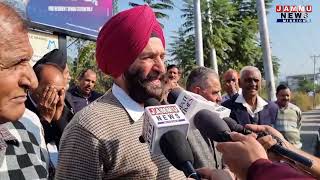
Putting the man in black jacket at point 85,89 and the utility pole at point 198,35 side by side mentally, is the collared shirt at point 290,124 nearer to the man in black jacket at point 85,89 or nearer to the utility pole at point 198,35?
the man in black jacket at point 85,89

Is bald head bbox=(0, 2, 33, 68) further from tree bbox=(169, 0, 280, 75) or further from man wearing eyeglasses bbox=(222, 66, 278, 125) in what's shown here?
tree bbox=(169, 0, 280, 75)

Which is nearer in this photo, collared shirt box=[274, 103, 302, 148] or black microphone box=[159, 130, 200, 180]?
black microphone box=[159, 130, 200, 180]

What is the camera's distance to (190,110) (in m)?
Answer: 2.33

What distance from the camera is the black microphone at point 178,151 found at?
1.65m

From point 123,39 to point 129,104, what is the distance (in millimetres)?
343

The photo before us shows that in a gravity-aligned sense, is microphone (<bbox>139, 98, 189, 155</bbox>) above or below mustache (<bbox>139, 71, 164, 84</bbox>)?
below

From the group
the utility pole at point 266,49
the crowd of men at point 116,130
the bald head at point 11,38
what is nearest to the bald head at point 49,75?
the crowd of men at point 116,130

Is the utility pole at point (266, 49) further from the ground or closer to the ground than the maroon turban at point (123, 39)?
closer to the ground

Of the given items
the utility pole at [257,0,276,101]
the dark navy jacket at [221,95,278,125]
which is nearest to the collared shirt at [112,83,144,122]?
the dark navy jacket at [221,95,278,125]

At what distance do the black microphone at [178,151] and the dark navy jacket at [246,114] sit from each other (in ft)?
11.4

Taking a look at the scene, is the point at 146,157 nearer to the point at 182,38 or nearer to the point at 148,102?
the point at 148,102

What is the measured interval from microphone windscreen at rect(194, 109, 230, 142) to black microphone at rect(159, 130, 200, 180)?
0.20m

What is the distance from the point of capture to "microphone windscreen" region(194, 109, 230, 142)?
6.28 ft

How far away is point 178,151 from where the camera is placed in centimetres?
170
